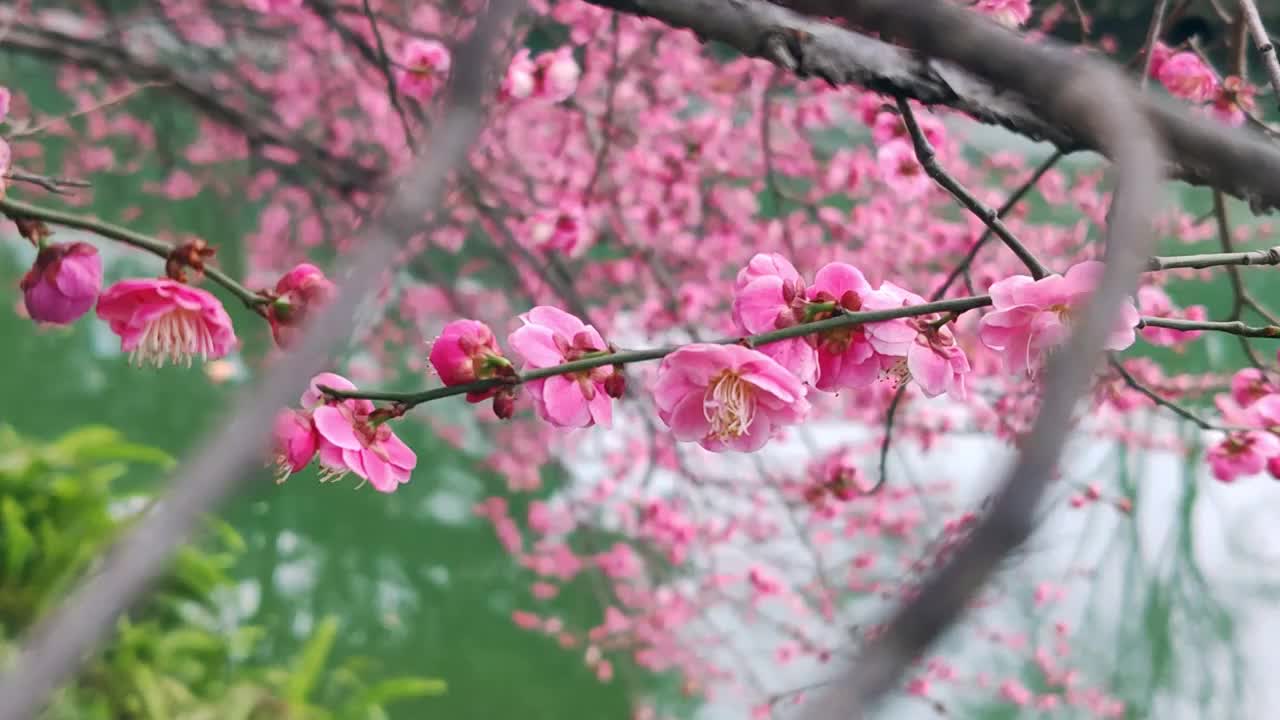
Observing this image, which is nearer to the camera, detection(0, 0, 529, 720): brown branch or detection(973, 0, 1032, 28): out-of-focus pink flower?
detection(0, 0, 529, 720): brown branch

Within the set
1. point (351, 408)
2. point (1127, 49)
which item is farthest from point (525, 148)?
point (1127, 49)

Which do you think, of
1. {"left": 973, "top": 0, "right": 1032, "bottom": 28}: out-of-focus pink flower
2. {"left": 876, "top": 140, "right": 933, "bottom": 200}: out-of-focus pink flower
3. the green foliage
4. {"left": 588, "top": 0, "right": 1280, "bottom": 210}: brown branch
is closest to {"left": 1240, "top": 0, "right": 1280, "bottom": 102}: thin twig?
{"left": 588, "top": 0, "right": 1280, "bottom": 210}: brown branch

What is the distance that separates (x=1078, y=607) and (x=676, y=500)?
3.66 ft

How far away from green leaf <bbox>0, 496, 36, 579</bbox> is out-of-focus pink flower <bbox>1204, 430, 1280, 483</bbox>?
1.53 metres

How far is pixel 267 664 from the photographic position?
5.41ft

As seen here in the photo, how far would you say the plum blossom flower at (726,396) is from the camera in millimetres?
454

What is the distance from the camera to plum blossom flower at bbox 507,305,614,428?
0.48 m

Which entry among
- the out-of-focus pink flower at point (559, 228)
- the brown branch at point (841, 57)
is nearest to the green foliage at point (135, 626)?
the out-of-focus pink flower at point (559, 228)

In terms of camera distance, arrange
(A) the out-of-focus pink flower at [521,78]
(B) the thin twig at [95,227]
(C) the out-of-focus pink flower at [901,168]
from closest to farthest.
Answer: (B) the thin twig at [95,227] → (C) the out-of-focus pink flower at [901,168] → (A) the out-of-focus pink flower at [521,78]

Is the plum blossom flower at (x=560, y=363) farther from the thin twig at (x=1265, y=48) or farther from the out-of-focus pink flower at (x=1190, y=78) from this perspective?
the out-of-focus pink flower at (x=1190, y=78)

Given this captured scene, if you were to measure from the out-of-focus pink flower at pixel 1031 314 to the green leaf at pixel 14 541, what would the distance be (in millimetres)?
1425

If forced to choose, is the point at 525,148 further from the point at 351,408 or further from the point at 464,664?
the point at 351,408

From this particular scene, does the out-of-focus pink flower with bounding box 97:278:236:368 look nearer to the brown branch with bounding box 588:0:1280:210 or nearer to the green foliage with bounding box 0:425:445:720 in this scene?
the brown branch with bounding box 588:0:1280:210

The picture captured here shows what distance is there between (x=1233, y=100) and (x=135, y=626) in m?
1.55
